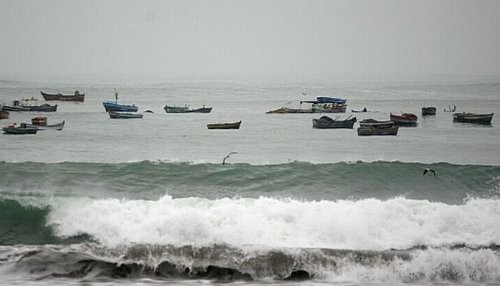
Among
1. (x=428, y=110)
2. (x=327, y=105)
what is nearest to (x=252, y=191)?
(x=327, y=105)

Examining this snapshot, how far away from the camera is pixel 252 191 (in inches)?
352

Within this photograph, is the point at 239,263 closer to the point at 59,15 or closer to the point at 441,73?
the point at 441,73

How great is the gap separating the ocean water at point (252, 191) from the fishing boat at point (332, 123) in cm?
11

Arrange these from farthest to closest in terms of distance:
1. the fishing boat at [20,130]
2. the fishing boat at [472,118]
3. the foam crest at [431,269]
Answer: the fishing boat at [20,130], the fishing boat at [472,118], the foam crest at [431,269]

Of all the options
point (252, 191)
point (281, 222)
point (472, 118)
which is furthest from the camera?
point (472, 118)

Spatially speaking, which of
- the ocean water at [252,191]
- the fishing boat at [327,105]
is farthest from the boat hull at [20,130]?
the fishing boat at [327,105]

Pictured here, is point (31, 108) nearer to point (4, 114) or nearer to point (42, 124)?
point (42, 124)

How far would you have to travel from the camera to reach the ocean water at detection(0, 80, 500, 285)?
623cm

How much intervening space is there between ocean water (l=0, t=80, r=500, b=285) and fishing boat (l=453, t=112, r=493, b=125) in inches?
3.7

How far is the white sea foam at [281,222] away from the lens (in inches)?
282

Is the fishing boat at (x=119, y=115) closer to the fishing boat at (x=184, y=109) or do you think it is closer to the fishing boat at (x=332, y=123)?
the fishing boat at (x=184, y=109)

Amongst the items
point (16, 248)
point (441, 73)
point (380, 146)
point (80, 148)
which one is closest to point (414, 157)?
point (380, 146)

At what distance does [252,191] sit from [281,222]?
52.2 inches

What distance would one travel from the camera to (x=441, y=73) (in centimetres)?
964
